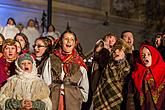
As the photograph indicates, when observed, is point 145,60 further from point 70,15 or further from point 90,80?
point 70,15

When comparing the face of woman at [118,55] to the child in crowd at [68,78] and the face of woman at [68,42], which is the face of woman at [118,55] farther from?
the face of woman at [68,42]

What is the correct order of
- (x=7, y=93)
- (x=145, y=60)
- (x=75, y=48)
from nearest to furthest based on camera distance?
(x=7, y=93) → (x=145, y=60) → (x=75, y=48)

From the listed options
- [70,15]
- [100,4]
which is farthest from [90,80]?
[100,4]

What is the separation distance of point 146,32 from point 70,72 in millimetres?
13472

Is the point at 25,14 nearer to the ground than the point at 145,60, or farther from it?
farther from it

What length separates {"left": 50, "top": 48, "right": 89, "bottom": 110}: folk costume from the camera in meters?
6.78

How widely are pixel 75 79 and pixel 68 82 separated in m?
0.10

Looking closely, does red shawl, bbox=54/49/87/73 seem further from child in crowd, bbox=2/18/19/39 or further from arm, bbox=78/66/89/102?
child in crowd, bbox=2/18/19/39

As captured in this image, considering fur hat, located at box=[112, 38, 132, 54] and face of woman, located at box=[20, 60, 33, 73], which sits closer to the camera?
face of woman, located at box=[20, 60, 33, 73]

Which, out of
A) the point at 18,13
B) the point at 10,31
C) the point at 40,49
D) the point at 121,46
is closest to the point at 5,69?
the point at 40,49

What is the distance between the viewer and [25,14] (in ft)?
52.6

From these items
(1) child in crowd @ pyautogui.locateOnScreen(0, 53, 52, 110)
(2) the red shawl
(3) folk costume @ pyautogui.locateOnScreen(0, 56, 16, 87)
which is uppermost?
(2) the red shawl

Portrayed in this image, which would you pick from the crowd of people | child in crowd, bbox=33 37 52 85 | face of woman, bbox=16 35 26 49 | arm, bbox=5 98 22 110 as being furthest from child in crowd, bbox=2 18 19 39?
arm, bbox=5 98 22 110

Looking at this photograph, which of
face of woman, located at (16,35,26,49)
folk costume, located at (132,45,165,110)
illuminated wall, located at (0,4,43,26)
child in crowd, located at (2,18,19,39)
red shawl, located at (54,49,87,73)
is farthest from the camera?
illuminated wall, located at (0,4,43,26)
